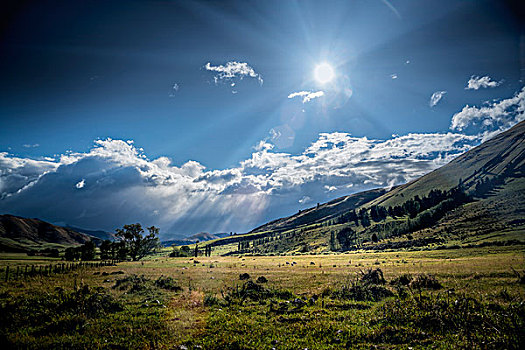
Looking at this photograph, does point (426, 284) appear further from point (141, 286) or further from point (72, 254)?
point (72, 254)

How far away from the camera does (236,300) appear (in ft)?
76.4

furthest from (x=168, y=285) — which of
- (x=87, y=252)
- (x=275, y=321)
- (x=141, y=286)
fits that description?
(x=87, y=252)

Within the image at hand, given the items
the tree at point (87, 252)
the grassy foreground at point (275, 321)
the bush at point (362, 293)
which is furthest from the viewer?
the tree at point (87, 252)

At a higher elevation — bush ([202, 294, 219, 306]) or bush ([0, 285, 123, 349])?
bush ([0, 285, 123, 349])

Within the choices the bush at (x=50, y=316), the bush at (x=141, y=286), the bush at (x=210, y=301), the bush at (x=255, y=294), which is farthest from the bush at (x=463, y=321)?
the bush at (x=141, y=286)

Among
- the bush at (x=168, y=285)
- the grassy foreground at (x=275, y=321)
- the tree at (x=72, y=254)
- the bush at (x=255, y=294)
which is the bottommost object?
the tree at (x=72, y=254)

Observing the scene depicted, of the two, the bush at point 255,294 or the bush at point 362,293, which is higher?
the bush at point 362,293

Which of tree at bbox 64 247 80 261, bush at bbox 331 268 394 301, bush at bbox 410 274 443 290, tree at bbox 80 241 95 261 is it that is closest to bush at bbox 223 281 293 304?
bush at bbox 331 268 394 301

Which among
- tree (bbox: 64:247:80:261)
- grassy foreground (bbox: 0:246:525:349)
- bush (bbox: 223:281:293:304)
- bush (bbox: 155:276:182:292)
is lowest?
tree (bbox: 64:247:80:261)

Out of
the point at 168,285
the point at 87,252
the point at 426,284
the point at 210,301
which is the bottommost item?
the point at 87,252

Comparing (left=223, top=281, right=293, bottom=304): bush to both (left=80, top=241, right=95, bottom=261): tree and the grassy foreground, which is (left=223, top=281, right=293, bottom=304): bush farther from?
(left=80, top=241, right=95, bottom=261): tree

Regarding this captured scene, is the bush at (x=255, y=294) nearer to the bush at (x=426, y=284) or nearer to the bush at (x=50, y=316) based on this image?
the bush at (x=50, y=316)

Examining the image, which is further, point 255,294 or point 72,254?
point 72,254

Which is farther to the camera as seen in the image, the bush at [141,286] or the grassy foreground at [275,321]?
the bush at [141,286]
